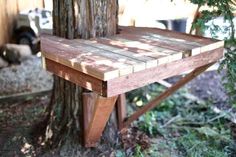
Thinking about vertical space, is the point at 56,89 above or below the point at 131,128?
above

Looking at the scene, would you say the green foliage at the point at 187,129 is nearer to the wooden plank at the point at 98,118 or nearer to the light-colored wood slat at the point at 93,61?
the wooden plank at the point at 98,118

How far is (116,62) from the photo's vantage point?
1836mm

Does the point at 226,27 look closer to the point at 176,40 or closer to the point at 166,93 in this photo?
the point at 176,40

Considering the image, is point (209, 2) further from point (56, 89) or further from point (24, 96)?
point (24, 96)

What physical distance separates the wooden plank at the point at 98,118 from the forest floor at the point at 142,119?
18cm

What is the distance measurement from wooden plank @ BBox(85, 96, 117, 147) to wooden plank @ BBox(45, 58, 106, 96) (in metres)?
→ 0.25

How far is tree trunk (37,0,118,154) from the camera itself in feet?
7.68

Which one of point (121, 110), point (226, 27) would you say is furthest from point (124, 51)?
point (121, 110)

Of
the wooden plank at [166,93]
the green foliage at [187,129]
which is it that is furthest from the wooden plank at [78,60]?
the green foliage at [187,129]

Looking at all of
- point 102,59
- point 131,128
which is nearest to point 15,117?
point 131,128

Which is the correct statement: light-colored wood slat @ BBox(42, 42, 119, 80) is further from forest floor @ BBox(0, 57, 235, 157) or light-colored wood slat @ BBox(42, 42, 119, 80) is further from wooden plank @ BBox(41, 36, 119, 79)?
forest floor @ BBox(0, 57, 235, 157)

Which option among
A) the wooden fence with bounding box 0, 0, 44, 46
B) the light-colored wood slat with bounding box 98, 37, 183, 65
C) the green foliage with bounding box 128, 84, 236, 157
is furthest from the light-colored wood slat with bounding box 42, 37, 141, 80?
the wooden fence with bounding box 0, 0, 44, 46

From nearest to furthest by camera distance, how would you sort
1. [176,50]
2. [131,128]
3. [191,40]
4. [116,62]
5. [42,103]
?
1. [116,62]
2. [176,50]
3. [191,40]
4. [131,128]
5. [42,103]

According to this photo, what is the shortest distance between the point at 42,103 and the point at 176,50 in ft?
6.25
